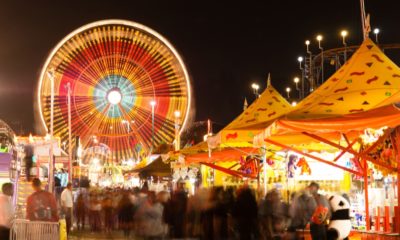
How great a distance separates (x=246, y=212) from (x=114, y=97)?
2157cm

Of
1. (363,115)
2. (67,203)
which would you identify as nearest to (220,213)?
(363,115)

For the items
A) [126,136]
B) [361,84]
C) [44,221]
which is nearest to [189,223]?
[44,221]

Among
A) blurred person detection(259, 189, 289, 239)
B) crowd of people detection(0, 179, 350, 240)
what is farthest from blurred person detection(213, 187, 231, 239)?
blurred person detection(259, 189, 289, 239)

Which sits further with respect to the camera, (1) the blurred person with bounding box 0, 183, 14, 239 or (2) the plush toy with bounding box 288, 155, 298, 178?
(2) the plush toy with bounding box 288, 155, 298, 178

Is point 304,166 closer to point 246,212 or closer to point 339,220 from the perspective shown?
point 246,212

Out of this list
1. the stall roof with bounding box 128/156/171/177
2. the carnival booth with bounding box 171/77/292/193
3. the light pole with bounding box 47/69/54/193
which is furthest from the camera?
the stall roof with bounding box 128/156/171/177

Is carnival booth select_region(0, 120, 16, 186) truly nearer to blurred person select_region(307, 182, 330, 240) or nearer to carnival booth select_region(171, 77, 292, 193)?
carnival booth select_region(171, 77, 292, 193)

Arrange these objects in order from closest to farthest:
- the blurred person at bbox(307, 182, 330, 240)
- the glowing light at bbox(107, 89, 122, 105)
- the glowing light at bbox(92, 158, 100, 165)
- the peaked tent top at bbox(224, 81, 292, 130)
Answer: the blurred person at bbox(307, 182, 330, 240)
the peaked tent top at bbox(224, 81, 292, 130)
the glowing light at bbox(107, 89, 122, 105)
the glowing light at bbox(92, 158, 100, 165)

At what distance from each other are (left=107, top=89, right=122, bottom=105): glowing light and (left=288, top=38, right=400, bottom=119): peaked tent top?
2073cm

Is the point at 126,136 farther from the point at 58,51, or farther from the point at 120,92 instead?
the point at 58,51

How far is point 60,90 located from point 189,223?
64.0ft

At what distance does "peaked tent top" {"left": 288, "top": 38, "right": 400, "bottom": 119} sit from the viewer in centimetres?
1267

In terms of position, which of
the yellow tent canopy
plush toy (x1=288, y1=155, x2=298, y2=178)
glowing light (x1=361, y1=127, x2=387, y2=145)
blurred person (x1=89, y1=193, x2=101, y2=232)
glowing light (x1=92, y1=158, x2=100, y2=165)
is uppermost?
glowing light (x1=92, y1=158, x2=100, y2=165)

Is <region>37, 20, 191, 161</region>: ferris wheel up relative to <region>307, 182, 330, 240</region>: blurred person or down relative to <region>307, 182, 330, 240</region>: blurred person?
up
